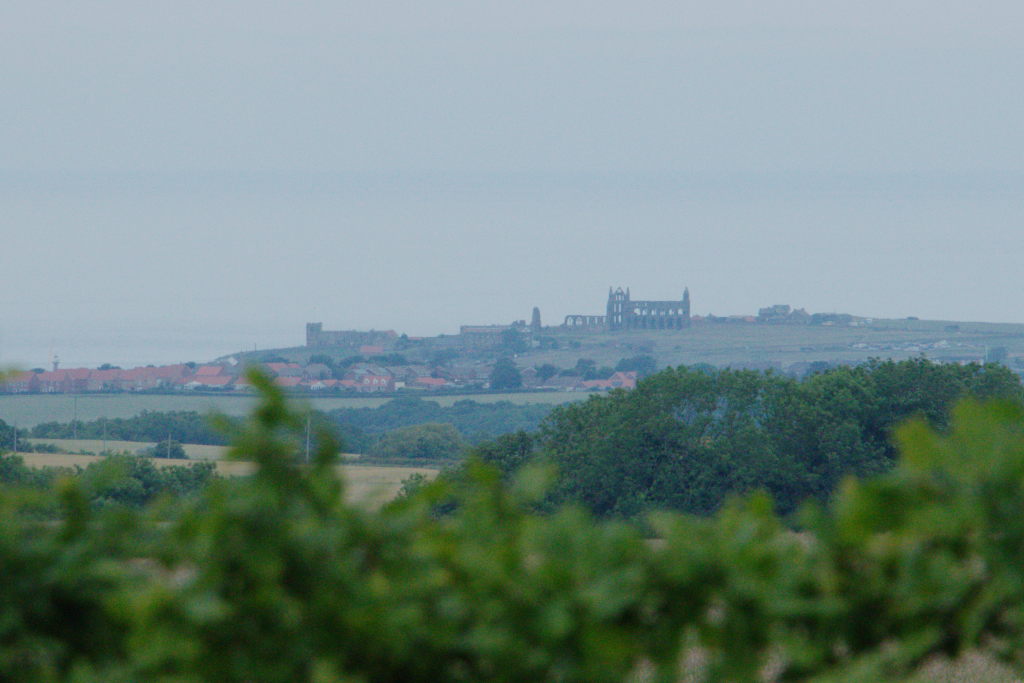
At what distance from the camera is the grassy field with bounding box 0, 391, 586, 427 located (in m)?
104

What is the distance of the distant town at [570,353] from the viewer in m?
132

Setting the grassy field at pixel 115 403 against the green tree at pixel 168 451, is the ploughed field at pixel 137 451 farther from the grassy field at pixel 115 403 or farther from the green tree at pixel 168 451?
the grassy field at pixel 115 403

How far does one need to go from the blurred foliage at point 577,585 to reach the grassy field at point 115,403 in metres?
97.8

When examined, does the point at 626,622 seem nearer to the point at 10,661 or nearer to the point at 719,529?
the point at 719,529

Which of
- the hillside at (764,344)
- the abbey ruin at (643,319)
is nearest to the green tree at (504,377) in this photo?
the hillside at (764,344)

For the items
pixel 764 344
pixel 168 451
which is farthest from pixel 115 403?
pixel 764 344

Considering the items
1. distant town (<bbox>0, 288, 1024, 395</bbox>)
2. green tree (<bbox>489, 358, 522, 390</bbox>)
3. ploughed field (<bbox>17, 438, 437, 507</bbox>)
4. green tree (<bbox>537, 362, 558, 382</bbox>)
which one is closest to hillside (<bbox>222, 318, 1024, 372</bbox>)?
distant town (<bbox>0, 288, 1024, 395</bbox>)

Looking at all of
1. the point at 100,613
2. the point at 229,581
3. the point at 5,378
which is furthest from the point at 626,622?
the point at 5,378

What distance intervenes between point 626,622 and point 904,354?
164932mm

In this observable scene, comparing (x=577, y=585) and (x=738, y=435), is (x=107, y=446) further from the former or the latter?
(x=577, y=585)

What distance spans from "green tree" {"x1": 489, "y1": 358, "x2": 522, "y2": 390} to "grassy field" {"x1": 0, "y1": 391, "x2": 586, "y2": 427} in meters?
8.83

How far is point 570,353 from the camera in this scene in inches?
6831

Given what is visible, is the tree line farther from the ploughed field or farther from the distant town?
the distant town

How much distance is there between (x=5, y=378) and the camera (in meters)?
2.08
